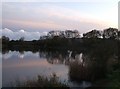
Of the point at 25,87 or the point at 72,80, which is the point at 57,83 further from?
the point at 72,80

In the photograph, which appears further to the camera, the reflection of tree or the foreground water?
the foreground water

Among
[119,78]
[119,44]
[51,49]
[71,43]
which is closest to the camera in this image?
[119,78]

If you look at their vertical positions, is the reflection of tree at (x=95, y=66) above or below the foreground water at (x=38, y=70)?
above

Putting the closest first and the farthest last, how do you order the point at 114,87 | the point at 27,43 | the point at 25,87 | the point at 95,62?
the point at 114,87 → the point at 25,87 → the point at 95,62 → the point at 27,43

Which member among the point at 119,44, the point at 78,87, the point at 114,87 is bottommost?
the point at 78,87

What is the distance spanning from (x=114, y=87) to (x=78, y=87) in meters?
4.33

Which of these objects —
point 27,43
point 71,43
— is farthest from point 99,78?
point 27,43

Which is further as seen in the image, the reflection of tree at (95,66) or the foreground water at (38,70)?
the foreground water at (38,70)

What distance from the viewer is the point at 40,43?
33.8 meters

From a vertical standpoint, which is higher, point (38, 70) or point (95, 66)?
point (95, 66)

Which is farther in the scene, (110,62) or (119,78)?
(110,62)

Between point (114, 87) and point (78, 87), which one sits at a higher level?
point (114, 87)

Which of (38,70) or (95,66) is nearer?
(95,66)

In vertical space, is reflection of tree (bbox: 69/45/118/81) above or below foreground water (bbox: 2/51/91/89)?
above
